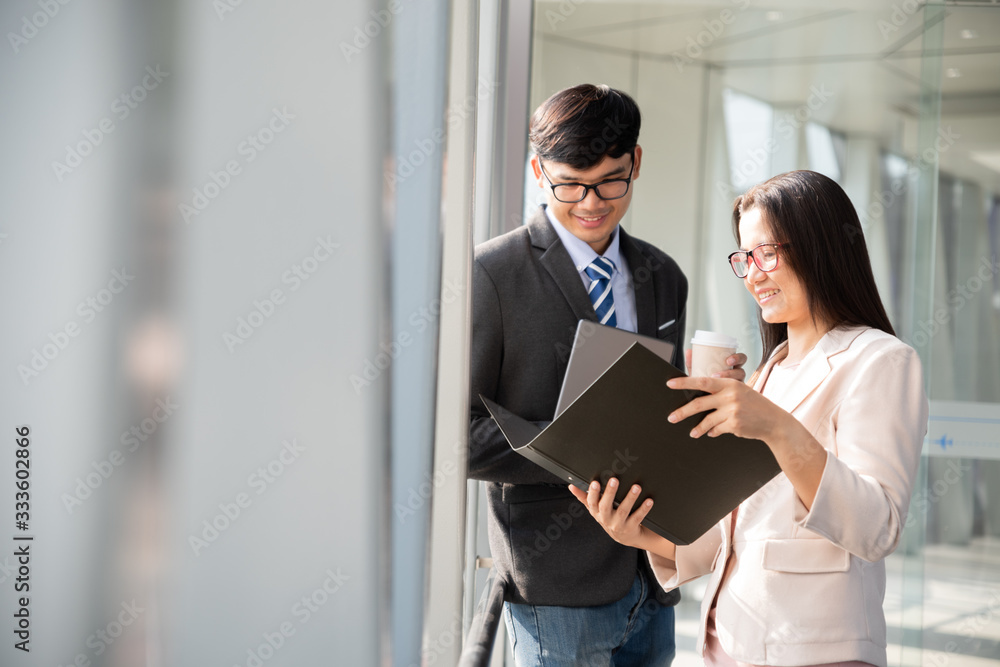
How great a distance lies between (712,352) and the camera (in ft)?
4.59

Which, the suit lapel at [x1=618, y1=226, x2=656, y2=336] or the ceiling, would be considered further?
the ceiling

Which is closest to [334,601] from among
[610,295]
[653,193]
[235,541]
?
[235,541]

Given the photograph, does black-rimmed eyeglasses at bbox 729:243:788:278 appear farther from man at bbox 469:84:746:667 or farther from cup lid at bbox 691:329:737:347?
man at bbox 469:84:746:667

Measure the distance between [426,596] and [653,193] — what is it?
3.03 m

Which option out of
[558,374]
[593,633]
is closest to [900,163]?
[558,374]

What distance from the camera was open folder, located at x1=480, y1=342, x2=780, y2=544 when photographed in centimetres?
103

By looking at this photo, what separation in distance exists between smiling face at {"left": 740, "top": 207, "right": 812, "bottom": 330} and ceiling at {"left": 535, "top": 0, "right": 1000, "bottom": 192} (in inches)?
84.2

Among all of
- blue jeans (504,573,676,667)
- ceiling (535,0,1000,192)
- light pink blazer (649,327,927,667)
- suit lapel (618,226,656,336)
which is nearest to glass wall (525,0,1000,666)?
ceiling (535,0,1000,192)

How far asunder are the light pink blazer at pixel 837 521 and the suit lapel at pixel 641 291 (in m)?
0.42

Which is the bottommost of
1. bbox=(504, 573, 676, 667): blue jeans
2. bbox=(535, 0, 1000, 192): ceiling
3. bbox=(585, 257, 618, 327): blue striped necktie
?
bbox=(504, 573, 676, 667): blue jeans

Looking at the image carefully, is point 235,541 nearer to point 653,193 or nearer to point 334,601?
point 334,601

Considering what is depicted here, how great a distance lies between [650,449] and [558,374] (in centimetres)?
43

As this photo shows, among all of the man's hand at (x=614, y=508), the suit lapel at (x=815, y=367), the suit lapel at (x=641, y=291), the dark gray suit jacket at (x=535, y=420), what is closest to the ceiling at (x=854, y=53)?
the suit lapel at (x=641, y=291)

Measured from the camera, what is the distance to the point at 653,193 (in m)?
3.37
